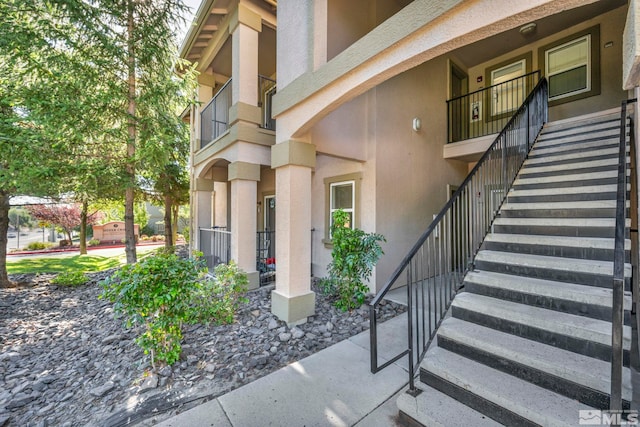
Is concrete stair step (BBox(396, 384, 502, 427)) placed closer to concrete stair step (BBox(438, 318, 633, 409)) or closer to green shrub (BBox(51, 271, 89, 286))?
concrete stair step (BBox(438, 318, 633, 409))

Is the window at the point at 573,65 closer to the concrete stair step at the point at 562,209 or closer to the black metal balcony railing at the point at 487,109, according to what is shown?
the black metal balcony railing at the point at 487,109

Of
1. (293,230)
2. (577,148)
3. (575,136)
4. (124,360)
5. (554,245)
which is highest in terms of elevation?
(575,136)

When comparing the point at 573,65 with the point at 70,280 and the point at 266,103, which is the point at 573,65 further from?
the point at 70,280

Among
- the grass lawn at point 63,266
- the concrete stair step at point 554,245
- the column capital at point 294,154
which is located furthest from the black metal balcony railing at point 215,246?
the concrete stair step at point 554,245

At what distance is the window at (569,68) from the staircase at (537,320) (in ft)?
12.3

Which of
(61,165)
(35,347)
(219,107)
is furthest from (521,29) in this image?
(35,347)

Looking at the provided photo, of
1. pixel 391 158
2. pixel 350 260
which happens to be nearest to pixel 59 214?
pixel 350 260

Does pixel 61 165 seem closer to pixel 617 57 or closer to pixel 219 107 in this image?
pixel 219 107

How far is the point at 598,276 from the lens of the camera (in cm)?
262

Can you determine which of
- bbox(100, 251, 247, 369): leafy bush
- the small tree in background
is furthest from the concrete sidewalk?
the small tree in background

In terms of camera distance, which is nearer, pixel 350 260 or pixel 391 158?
pixel 350 260

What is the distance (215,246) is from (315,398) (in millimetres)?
5775

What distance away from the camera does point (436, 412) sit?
7.24ft

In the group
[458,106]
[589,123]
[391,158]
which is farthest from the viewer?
[458,106]
